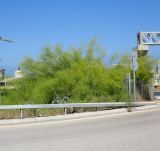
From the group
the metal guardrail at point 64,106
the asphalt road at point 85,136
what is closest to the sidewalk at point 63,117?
the metal guardrail at point 64,106

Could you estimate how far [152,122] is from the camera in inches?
601

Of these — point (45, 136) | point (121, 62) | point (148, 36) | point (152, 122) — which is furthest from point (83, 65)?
point (148, 36)

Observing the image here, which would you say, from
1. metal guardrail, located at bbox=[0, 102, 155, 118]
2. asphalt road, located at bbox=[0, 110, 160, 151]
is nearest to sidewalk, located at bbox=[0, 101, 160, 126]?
metal guardrail, located at bbox=[0, 102, 155, 118]

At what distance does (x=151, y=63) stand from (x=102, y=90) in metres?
9.23

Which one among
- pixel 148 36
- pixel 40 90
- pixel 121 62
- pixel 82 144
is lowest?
pixel 82 144

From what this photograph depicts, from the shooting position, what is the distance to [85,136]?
461 inches

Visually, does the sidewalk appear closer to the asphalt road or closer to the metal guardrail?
the metal guardrail

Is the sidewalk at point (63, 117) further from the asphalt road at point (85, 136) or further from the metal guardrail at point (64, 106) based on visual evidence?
the asphalt road at point (85, 136)

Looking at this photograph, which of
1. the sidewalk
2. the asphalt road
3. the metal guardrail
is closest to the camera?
the asphalt road

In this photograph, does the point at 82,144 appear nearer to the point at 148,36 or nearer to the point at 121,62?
the point at 121,62

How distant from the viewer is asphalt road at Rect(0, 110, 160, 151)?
9883 millimetres

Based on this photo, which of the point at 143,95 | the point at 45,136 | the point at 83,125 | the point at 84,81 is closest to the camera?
the point at 45,136

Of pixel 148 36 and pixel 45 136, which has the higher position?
pixel 148 36

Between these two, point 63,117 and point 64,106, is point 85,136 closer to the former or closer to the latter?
point 63,117
